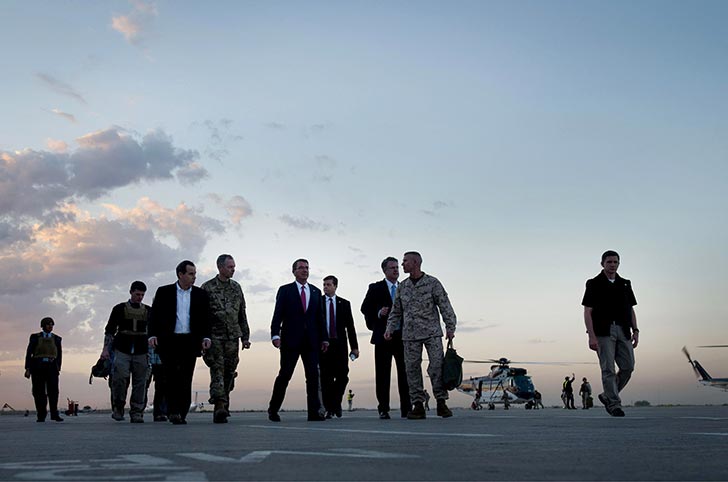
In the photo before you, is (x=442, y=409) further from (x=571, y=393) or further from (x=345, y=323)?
(x=571, y=393)

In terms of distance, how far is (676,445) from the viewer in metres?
5.87

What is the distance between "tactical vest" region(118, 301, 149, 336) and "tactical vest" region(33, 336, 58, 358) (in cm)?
363

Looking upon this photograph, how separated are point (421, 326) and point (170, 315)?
3383mm

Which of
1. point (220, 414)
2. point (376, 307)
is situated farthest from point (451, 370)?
point (220, 414)

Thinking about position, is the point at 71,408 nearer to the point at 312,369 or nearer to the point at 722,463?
the point at 312,369

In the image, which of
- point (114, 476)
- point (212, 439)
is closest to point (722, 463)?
point (114, 476)

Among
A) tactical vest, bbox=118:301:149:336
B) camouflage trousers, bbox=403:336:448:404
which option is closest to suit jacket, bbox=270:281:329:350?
camouflage trousers, bbox=403:336:448:404

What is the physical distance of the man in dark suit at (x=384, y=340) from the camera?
14.1 metres

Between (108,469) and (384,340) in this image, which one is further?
(384,340)

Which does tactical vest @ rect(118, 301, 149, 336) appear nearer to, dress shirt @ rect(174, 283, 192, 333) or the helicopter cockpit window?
dress shirt @ rect(174, 283, 192, 333)

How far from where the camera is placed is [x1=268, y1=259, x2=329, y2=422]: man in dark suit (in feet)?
40.8

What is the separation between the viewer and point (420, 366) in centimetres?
1280

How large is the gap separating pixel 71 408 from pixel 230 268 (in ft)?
90.6

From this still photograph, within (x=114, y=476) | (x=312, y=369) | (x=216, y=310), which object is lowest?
(x=114, y=476)
